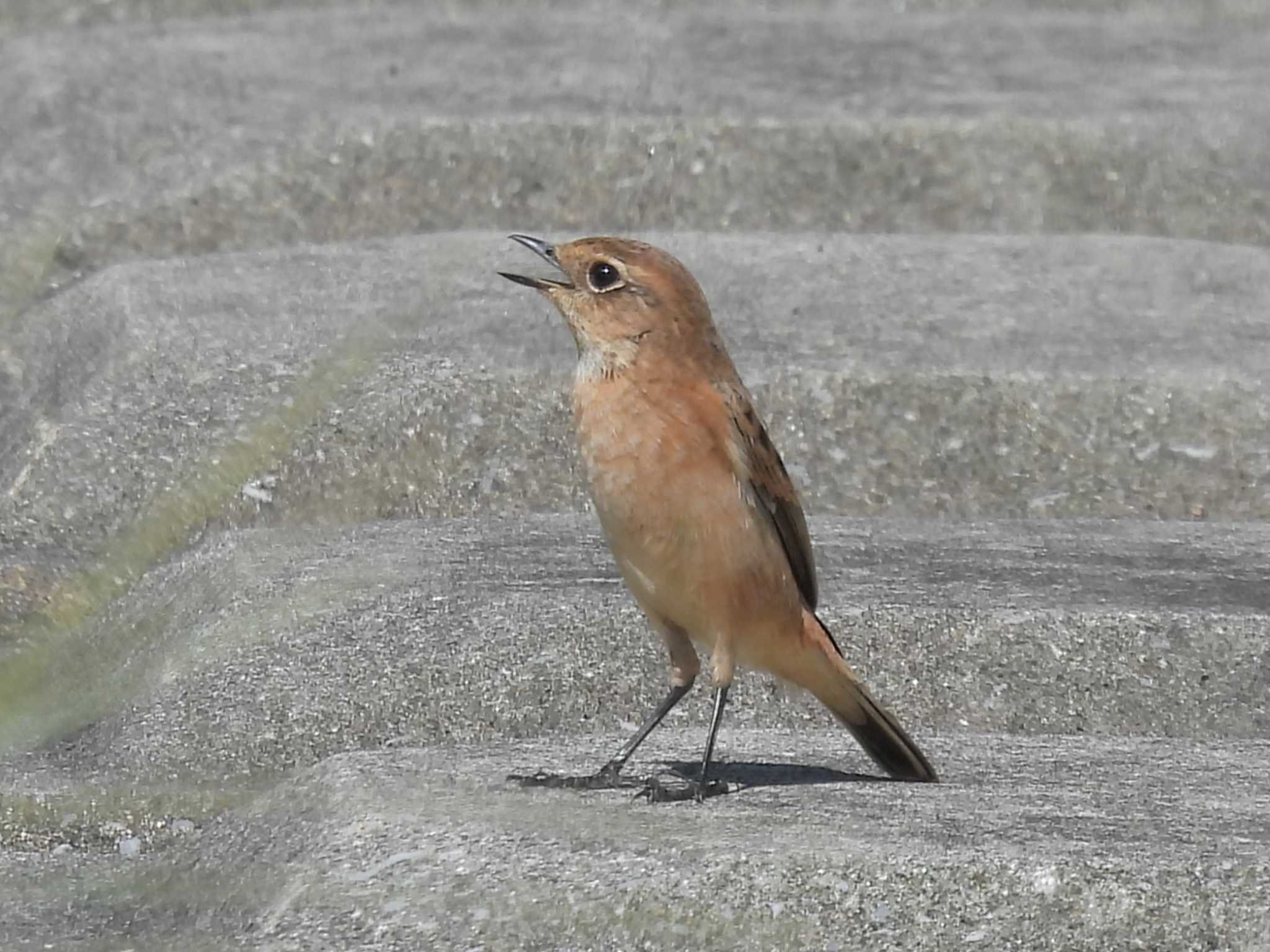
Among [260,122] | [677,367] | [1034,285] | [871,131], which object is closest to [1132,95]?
[871,131]

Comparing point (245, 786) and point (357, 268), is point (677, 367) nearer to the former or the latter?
point (245, 786)

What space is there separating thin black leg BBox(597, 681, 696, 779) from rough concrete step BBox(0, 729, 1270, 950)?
3.0 inches

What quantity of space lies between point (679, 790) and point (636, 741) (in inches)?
9.6

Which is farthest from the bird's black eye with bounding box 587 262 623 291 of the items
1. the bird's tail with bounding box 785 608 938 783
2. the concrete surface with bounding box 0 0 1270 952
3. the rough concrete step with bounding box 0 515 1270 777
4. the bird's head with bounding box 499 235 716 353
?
the rough concrete step with bounding box 0 515 1270 777

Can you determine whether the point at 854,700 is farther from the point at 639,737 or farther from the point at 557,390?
the point at 557,390

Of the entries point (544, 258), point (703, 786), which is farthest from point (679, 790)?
point (544, 258)

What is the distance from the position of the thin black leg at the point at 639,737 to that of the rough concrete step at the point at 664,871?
76 mm

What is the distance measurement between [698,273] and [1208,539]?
2.69 metres

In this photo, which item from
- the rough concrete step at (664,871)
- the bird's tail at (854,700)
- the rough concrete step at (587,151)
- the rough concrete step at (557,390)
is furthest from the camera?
the rough concrete step at (587,151)

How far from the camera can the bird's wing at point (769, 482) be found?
487 centimetres

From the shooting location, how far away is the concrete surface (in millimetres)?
3957

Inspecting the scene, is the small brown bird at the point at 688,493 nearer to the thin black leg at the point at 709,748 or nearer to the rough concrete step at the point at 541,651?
the thin black leg at the point at 709,748

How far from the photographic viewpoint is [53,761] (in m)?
5.54

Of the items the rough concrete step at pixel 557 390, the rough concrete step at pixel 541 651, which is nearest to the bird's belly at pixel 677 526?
the rough concrete step at pixel 541 651
